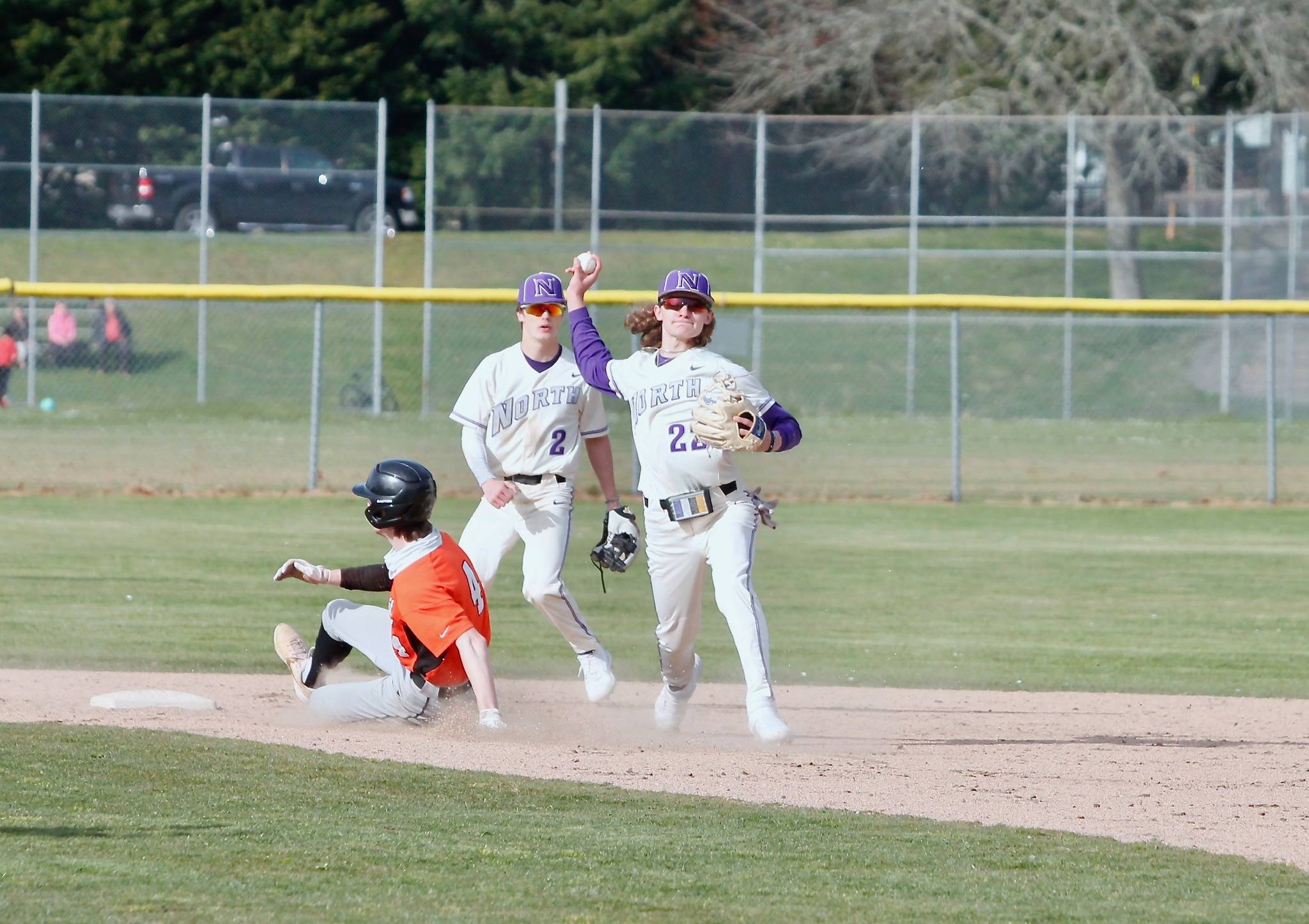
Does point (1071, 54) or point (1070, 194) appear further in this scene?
point (1071, 54)

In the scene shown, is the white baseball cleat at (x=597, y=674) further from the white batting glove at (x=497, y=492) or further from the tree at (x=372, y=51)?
the tree at (x=372, y=51)

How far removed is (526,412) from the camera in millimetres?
7281

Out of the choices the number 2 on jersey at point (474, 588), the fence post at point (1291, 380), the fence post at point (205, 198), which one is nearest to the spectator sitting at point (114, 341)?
the fence post at point (205, 198)

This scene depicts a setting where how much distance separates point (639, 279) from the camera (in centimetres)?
2645

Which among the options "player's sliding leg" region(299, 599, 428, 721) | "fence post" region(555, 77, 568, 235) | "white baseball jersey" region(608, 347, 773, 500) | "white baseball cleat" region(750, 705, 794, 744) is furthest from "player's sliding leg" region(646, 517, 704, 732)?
"fence post" region(555, 77, 568, 235)

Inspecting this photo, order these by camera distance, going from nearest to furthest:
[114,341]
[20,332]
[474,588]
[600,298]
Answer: [474,588] < [600,298] < [20,332] < [114,341]

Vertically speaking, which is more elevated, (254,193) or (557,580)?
(254,193)

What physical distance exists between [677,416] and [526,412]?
1207 mm

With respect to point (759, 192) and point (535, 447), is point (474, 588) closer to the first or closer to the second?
point (535, 447)

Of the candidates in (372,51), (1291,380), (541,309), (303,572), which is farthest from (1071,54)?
(303,572)

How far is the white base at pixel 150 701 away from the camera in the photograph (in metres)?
6.87

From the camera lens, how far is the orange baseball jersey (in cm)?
632

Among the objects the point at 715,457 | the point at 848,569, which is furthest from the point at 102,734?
the point at 848,569

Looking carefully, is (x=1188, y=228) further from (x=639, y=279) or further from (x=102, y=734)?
(x=102, y=734)
